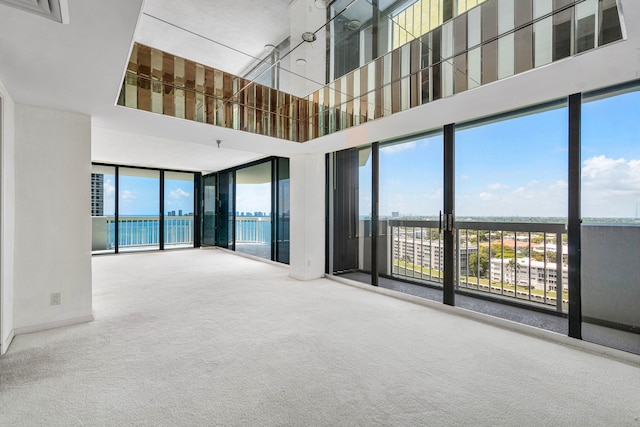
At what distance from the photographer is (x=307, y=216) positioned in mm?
4922

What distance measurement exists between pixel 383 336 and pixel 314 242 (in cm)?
254

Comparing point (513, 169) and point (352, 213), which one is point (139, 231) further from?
point (513, 169)

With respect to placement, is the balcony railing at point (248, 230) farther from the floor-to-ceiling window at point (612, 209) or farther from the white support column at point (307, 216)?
the floor-to-ceiling window at point (612, 209)

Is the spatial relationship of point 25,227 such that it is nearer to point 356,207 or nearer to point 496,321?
point 356,207

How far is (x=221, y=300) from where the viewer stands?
3.73 meters

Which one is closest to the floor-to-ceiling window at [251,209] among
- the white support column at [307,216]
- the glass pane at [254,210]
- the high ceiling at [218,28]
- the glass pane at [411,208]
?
the glass pane at [254,210]

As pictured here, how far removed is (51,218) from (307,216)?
3233mm

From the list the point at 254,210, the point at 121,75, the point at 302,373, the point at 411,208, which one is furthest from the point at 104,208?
the point at 302,373

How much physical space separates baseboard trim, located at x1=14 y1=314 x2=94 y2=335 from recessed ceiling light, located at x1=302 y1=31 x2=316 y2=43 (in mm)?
3623

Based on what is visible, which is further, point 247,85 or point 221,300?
point 221,300

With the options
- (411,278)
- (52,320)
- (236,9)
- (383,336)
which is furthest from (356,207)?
(52,320)

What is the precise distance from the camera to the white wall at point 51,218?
2710 millimetres

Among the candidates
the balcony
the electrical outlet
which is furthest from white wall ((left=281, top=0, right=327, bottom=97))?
the balcony

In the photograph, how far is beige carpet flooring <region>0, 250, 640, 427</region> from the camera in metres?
1.62
